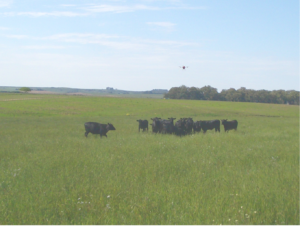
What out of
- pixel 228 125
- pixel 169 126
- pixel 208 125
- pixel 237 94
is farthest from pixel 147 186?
pixel 237 94

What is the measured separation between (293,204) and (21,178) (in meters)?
6.64

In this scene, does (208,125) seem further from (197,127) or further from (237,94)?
(237,94)

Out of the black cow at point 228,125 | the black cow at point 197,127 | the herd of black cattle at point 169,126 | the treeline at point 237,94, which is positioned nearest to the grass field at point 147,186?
the herd of black cattle at point 169,126

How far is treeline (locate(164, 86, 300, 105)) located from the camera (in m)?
Answer: 116

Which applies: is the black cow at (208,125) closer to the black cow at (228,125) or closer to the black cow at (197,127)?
the black cow at (197,127)

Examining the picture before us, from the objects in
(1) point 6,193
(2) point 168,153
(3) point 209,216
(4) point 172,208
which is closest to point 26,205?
(1) point 6,193

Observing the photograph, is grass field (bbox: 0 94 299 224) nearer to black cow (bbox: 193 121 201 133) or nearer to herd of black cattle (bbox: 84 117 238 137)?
herd of black cattle (bbox: 84 117 238 137)

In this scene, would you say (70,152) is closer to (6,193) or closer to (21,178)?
(21,178)

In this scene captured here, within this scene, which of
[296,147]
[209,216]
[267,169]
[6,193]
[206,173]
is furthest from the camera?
[296,147]

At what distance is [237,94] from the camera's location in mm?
118750

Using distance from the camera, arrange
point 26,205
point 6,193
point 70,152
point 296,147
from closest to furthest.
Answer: point 26,205
point 6,193
point 70,152
point 296,147

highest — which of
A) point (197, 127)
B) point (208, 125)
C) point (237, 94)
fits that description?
point (237, 94)

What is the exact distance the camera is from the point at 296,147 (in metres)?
14.0

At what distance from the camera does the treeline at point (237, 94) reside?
11551cm
